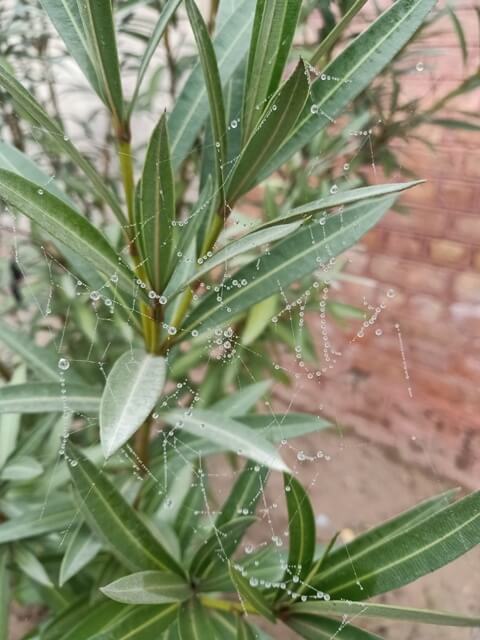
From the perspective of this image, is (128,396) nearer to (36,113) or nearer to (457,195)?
(36,113)

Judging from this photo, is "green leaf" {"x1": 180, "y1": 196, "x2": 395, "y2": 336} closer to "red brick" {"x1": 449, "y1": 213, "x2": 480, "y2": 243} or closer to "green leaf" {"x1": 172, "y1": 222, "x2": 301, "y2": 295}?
"green leaf" {"x1": 172, "y1": 222, "x2": 301, "y2": 295}

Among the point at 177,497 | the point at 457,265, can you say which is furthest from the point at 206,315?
the point at 457,265

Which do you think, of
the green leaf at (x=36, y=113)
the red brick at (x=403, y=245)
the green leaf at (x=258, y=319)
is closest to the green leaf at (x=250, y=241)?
the green leaf at (x=36, y=113)

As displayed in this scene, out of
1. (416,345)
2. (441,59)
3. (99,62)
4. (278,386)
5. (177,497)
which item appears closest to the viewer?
(99,62)

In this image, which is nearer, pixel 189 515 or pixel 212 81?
pixel 212 81

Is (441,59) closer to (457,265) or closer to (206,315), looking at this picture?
(457,265)

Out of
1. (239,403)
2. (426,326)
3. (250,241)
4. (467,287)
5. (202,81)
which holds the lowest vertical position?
(426,326)

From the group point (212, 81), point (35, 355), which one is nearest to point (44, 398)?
point (35, 355)

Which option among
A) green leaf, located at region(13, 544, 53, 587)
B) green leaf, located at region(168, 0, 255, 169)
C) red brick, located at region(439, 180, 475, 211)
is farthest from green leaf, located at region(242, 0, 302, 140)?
red brick, located at region(439, 180, 475, 211)
